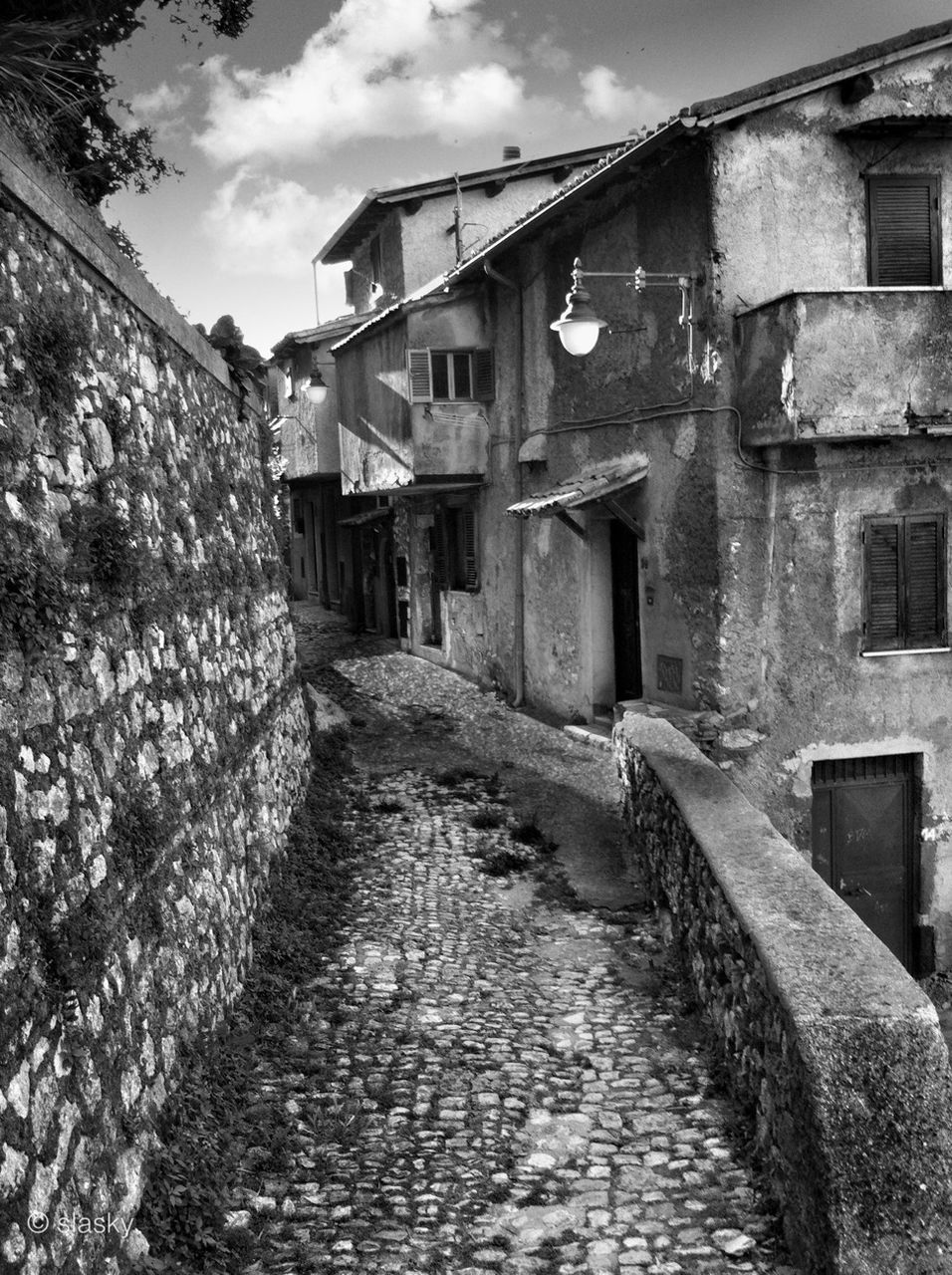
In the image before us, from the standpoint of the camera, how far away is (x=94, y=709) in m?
4.15

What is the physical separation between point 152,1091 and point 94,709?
59.6 inches

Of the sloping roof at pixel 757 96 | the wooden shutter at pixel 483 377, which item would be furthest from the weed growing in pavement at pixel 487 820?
the wooden shutter at pixel 483 377

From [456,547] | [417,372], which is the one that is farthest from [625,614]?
[456,547]

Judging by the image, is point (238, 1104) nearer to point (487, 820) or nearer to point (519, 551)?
point (487, 820)

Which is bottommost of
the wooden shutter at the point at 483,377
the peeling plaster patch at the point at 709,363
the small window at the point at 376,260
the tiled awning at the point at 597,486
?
the tiled awning at the point at 597,486

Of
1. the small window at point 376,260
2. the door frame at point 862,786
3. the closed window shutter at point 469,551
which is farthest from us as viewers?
the small window at point 376,260

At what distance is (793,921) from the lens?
4.98 metres

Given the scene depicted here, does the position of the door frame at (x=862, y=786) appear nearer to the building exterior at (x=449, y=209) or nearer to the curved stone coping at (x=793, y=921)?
the curved stone coping at (x=793, y=921)

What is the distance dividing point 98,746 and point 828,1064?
3.05 meters

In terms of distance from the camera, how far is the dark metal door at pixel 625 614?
13242 mm

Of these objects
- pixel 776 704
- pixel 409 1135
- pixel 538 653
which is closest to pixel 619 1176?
pixel 409 1135

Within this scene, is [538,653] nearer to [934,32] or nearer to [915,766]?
[915,766]

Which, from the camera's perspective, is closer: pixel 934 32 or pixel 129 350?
pixel 129 350

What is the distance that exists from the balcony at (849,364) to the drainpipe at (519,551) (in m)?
4.75
